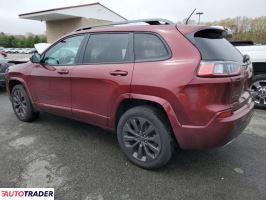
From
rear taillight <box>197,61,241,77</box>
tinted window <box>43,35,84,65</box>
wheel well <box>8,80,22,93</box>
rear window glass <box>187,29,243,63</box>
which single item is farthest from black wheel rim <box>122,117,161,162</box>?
wheel well <box>8,80,22,93</box>

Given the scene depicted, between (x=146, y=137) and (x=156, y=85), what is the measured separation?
0.67 meters

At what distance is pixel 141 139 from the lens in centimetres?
300

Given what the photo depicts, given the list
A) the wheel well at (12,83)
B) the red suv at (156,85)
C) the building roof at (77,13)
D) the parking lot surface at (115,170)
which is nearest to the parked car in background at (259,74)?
the parking lot surface at (115,170)

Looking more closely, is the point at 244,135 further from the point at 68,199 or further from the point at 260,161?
the point at 68,199

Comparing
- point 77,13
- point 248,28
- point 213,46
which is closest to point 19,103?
point 213,46

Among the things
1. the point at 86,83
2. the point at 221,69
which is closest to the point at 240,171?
the point at 221,69

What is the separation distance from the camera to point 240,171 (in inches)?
117

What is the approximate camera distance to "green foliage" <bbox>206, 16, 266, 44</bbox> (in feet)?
50.1

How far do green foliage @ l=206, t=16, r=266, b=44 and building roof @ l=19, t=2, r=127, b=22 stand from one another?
1198cm

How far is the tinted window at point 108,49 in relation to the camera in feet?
10.1

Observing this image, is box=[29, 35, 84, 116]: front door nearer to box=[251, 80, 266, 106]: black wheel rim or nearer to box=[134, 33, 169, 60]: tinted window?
box=[134, 33, 169, 60]: tinted window

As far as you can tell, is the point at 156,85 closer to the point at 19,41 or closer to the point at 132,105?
the point at 132,105

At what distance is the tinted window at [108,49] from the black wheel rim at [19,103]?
1.90 metres

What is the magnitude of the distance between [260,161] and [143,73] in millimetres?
1926
